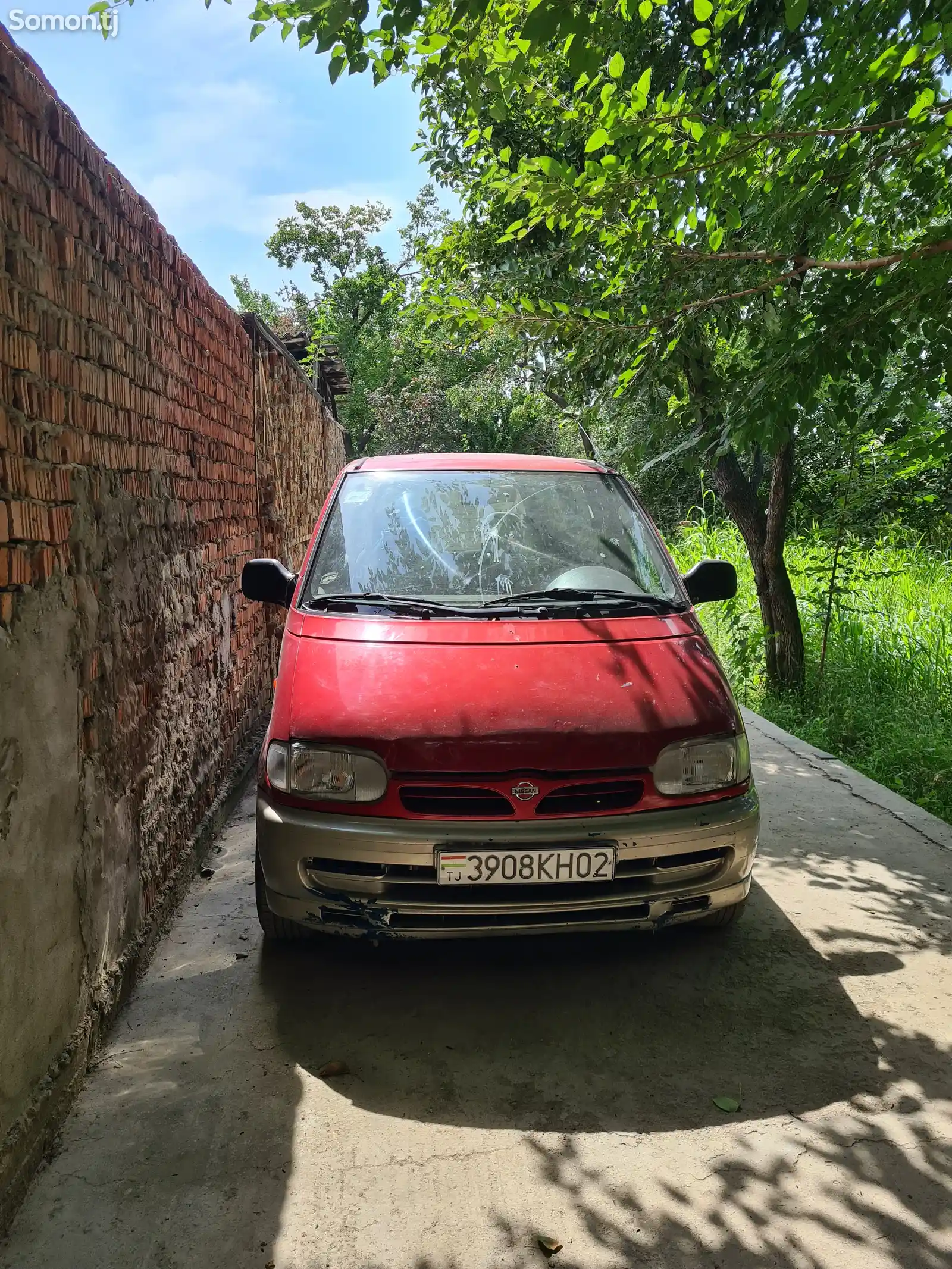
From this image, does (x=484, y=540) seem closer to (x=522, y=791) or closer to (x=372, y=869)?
(x=522, y=791)

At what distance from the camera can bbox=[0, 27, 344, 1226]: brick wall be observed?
2.17 m

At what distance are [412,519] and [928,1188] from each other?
9.44 ft

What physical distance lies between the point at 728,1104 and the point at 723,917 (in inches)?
37.3

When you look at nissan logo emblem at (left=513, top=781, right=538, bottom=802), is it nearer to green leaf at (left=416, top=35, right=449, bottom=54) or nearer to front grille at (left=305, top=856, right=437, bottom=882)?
front grille at (left=305, top=856, right=437, bottom=882)

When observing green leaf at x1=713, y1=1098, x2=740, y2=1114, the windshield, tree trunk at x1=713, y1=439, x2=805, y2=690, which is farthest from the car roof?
tree trunk at x1=713, y1=439, x2=805, y2=690

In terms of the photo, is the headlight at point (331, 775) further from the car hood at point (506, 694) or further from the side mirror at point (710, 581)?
the side mirror at point (710, 581)

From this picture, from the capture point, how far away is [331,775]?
2797mm

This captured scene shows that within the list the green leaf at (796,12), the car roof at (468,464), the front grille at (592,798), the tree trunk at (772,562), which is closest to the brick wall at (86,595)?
the car roof at (468,464)

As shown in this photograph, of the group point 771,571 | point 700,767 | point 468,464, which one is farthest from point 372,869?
point 771,571

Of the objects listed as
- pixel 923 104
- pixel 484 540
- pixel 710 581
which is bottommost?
pixel 710 581

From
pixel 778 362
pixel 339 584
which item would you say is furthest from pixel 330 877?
pixel 778 362

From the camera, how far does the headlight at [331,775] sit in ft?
9.04

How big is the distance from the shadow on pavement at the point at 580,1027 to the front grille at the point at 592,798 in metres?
0.72

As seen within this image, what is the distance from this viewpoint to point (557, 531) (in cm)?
390
